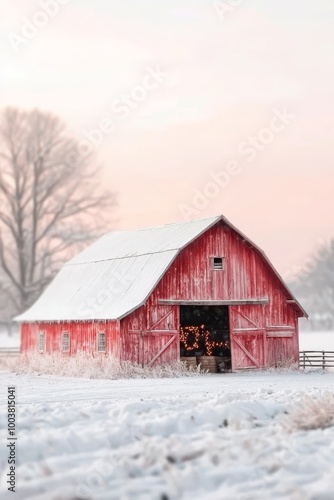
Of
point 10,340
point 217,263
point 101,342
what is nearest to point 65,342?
point 101,342

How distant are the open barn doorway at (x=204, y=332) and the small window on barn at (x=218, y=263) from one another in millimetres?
3599

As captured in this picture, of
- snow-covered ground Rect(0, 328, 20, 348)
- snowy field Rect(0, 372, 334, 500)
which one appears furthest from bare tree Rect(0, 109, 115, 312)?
snowy field Rect(0, 372, 334, 500)

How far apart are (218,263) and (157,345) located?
4170mm

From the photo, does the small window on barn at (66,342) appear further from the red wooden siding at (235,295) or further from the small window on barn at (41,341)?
the red wooden siding at (235,295)

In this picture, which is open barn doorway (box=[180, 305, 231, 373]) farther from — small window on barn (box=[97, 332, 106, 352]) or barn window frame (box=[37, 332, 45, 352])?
barn window frame (box=[37, 332, 45, 352])

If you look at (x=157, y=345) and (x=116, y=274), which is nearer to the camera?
(x=157, y=345)

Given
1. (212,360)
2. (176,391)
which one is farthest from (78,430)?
(212,360)

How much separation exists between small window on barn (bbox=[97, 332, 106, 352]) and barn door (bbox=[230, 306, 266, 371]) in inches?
193

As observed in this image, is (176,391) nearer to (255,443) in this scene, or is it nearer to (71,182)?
(255,443)

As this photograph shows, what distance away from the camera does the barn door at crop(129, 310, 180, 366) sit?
102ft

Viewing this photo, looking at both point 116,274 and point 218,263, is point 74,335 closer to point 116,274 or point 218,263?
point 116,274

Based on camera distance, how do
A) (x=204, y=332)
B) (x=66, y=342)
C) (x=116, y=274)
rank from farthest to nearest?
1. (x=204, y=332)
2. (x=116, y=274)
3. (x=66, y=342)

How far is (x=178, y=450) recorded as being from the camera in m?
12.4

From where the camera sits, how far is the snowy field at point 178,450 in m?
11.1
